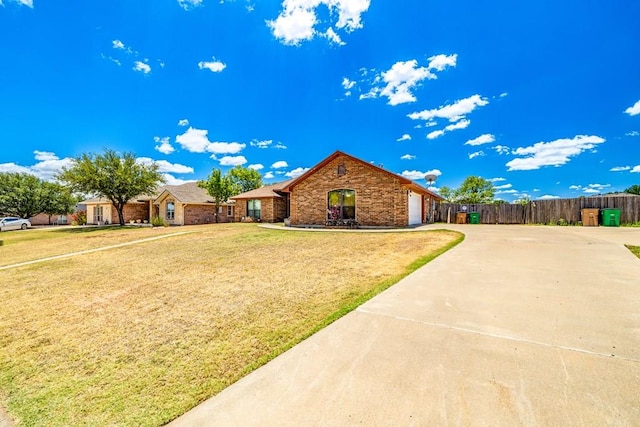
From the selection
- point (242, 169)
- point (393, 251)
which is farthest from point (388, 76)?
point (242, 169)

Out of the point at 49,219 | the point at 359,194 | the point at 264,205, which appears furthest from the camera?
the point at 49,219

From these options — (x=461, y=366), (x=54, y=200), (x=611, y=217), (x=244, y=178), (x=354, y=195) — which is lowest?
(x=461, y=366)

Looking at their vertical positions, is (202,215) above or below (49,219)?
above

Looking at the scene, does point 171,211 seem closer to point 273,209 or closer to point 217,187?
point 217,187

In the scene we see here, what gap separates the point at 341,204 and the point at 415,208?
224 inches

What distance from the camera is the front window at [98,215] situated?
33.3m

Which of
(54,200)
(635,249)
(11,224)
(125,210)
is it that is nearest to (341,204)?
(635,249)

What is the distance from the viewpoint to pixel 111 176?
26.1 meters

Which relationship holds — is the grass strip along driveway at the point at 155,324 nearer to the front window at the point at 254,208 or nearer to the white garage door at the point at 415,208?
the white garage door at the point at 415,208

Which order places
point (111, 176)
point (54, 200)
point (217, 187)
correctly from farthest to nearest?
point (54, 200), point (217, 187), point (111, 176)

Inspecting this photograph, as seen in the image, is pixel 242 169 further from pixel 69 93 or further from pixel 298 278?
pixel 298 278

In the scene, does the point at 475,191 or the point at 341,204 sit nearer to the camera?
the point at 341,204

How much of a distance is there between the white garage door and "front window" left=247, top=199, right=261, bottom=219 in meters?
14.7

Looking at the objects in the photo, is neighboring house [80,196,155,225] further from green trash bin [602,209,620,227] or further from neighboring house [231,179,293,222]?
green trash bin [602,209,620,227]
